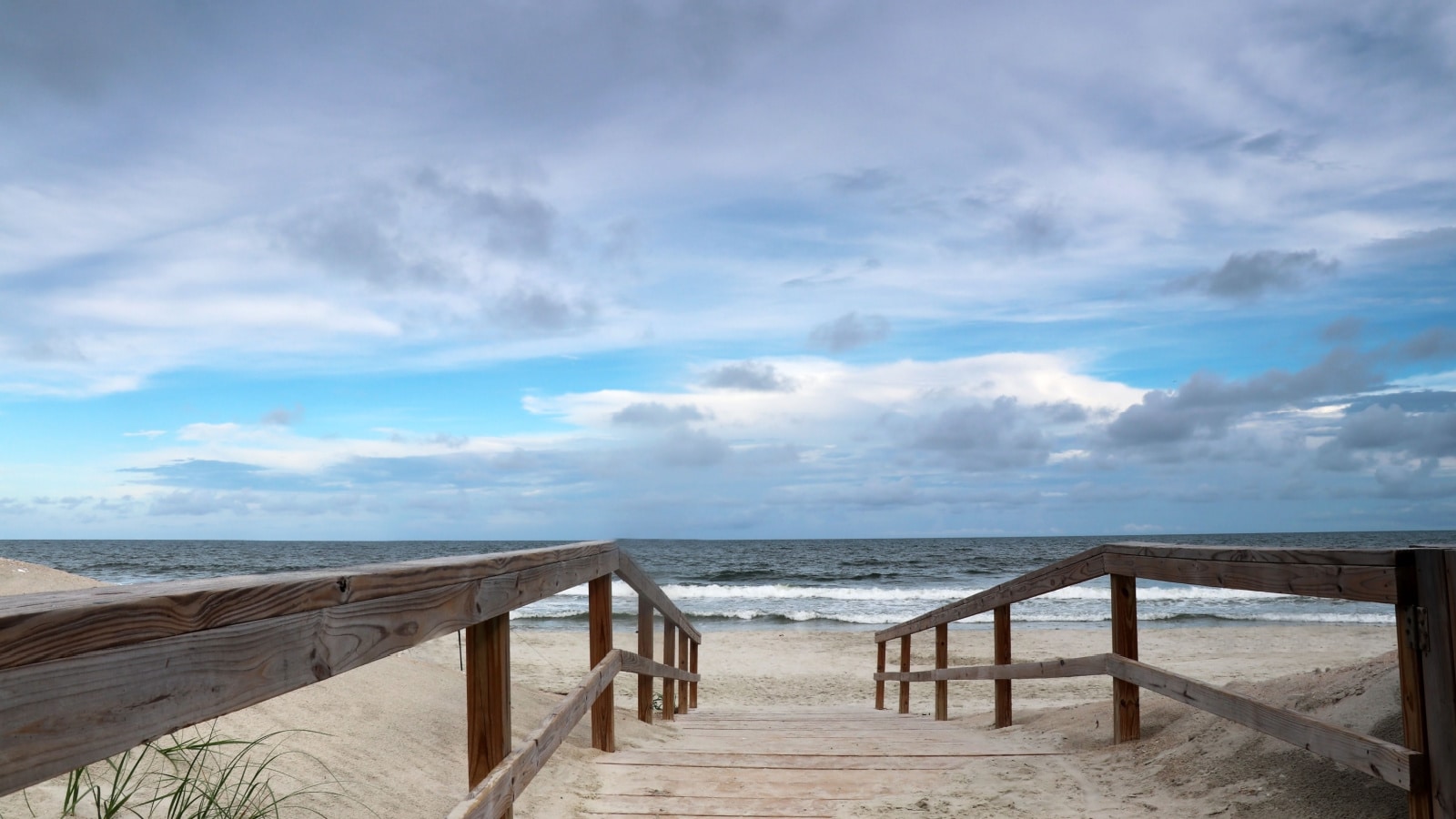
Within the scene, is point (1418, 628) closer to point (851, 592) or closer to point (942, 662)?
point (942, 662)

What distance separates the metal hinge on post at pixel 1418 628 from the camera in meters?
2.20

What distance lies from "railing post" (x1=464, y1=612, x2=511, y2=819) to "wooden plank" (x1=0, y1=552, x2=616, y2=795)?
678 mm

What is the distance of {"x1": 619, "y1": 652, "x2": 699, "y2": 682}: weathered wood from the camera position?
4.59 metres

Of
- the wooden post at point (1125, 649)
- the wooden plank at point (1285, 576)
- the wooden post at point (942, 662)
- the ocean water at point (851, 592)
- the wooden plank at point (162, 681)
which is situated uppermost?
the wooden plank at point (162, 681)

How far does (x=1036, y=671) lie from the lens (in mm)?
4934

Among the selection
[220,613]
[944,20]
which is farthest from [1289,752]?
[944,20]

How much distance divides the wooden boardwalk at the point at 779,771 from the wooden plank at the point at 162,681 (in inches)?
81.0

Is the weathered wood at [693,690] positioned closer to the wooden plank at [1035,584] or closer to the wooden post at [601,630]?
the wooden plank at [1035,584]

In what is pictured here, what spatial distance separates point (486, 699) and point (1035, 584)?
11.3 feet

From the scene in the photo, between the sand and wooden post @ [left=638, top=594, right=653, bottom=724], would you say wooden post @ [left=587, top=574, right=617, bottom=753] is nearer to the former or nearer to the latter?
the sand

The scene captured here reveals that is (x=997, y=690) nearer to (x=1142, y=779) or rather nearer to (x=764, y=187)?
(x=1142, y=779)

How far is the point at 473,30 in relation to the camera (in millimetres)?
13477

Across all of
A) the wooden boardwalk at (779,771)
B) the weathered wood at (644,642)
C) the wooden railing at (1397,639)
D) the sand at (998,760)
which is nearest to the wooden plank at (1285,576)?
the wooden railing at (1397,639)

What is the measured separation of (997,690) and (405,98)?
1341 centimetres
